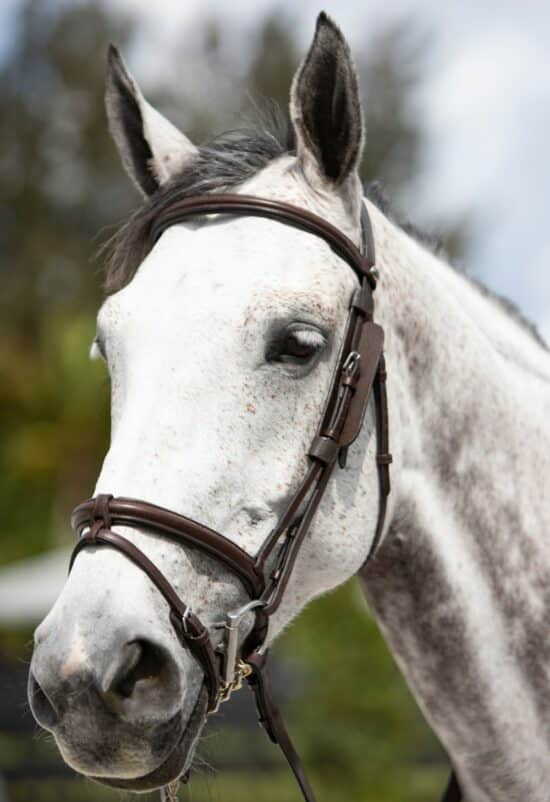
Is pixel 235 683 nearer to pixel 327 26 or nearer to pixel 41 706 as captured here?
pixel 41 706

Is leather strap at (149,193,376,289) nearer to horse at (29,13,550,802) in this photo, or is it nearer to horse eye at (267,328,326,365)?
horse at (29,13,550,802)

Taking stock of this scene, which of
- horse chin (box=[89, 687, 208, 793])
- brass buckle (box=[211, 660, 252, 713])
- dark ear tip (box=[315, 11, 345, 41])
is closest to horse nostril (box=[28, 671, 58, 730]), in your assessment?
horse chin (box=[89, 687, 208, 793])

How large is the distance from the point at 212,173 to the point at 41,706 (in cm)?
166

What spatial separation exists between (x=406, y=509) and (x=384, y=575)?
0.23 metres

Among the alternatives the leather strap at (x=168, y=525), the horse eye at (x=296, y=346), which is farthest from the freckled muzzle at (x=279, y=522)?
the horse eye at (x=296, y=346)

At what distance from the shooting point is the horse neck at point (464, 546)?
10.1 feet

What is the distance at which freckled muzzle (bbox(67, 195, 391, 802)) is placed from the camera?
2516 mm

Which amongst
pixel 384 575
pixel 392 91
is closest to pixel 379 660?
pixel 384 575

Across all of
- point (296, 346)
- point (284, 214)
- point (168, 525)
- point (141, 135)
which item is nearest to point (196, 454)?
point (168, 525)

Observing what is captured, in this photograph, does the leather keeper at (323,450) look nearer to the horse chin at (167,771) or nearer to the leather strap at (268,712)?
the leather strap at (268,712)

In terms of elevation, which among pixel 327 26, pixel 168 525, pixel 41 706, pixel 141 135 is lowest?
pixel 41 706

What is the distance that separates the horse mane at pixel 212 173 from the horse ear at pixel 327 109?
0.48ft

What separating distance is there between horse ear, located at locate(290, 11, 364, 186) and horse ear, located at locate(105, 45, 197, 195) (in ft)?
1.39

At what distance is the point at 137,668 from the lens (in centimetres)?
244
